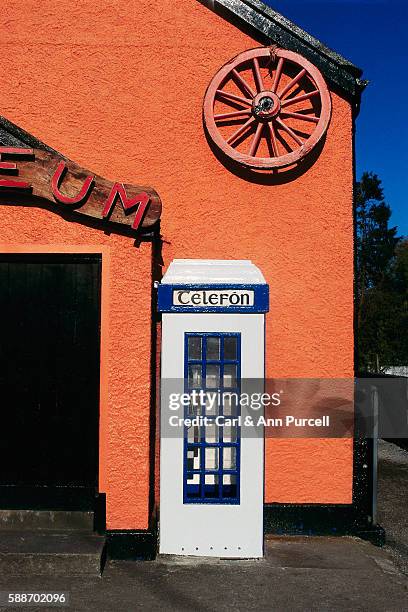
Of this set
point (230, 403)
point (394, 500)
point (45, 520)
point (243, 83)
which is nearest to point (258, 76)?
point (243, 83)

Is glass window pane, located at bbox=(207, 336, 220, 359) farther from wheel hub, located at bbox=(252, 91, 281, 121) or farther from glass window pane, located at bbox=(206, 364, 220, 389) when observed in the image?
wheel hub, located at bbox=(252, 91, 281, 121)

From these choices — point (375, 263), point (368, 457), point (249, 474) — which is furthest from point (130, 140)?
point (375, 263)

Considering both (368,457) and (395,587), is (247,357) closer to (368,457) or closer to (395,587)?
(368,457)

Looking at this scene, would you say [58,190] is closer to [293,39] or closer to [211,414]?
[211,414]

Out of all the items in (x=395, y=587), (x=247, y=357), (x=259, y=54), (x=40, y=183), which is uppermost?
(x=259, y=54)

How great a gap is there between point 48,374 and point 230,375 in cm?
196

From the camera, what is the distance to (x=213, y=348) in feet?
20.0

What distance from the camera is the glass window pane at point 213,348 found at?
6078 millimetres

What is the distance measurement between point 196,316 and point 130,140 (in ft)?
7.93

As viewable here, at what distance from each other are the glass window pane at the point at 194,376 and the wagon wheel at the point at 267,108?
8.21ft

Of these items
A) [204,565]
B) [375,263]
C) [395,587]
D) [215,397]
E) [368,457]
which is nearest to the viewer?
[395,587]

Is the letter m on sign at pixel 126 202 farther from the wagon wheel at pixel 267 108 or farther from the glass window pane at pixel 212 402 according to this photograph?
the glass window pane at pixel 212 402

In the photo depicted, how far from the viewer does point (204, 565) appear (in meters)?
5.65

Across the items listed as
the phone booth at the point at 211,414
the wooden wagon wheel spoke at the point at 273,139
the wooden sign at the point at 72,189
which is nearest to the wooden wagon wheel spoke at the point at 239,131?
the wooden wagon wheel spoke at the point at 273,139
